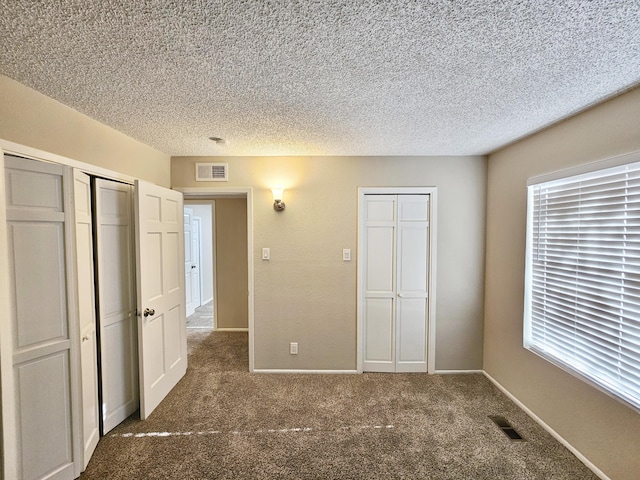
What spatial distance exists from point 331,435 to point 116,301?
6.68ft

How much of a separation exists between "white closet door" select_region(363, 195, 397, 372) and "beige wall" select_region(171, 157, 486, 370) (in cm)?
16

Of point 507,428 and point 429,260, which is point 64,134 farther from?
point 507,428

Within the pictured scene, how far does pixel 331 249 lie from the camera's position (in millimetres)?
3012

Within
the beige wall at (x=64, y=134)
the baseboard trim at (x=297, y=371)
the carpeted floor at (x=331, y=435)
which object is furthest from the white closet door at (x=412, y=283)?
the beige wall at (x=64, y=134)

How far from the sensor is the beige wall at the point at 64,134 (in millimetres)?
1482

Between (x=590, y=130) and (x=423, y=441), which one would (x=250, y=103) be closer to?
(x=590, y=130)

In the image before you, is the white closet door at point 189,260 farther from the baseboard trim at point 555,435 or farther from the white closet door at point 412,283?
the baseboard trim at point 555,435

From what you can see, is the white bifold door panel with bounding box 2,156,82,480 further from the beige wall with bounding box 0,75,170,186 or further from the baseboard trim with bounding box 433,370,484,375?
the baseboard trim with bounding box 433,370,484,375

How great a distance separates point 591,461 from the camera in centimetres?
178

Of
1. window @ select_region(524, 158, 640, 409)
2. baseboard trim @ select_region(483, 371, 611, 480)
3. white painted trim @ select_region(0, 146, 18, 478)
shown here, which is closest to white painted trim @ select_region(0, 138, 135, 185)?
white painted trim @ select_region(0, 146, 18, 478)

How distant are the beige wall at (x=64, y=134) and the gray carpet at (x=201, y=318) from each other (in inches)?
116

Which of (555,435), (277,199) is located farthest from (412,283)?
(277,199)

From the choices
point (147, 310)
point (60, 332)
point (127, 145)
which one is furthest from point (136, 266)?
point (127, 145)

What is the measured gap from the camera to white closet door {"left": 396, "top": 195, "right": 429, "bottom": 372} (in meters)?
2.96
